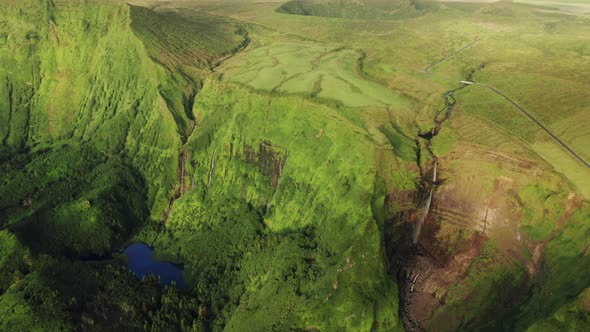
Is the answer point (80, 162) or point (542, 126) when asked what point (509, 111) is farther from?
point (80, 162)

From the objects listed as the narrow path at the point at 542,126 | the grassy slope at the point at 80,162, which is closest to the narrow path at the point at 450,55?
the narrow path at the point at 542,126

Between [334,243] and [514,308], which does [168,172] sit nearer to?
[334,243]

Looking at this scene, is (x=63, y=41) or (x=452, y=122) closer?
(x=452, y=122)

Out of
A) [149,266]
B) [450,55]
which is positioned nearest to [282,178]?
[149,266]

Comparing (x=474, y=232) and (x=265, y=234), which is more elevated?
(x=474, y=232)

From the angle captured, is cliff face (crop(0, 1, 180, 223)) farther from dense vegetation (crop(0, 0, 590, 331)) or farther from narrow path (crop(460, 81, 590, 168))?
narrow path (crop(460, 81, 590, 168))

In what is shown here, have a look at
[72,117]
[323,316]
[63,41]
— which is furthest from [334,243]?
[63,41]
